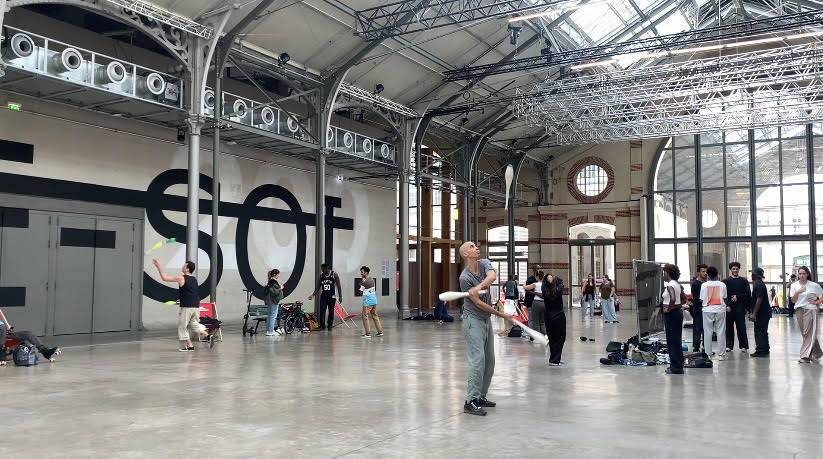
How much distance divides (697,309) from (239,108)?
37.2 feet

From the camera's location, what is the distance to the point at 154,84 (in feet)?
48.8

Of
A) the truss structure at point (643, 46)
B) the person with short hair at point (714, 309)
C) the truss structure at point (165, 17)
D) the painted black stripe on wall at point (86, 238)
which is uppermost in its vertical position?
the truss structure at point (643, 46)

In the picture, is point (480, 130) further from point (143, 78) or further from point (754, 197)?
point (143, 78)

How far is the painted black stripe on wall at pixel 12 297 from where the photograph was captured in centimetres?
1418

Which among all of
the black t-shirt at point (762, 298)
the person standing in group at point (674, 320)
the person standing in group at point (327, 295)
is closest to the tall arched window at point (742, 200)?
the black t-shirt at point (762, 298)

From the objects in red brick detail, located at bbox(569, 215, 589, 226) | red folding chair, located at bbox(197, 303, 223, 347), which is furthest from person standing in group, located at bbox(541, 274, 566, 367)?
red brick detail, located at bbox(569, 215, 589, 226)

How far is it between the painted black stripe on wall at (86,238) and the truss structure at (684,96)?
1308 cm

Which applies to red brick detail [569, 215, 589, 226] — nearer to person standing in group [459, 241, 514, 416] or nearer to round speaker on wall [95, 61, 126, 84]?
round speaker on wall [95, 61, 126, 84]

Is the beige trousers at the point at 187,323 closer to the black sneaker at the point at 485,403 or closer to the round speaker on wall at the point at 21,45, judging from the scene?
the round speaker on wall at the point at 21,45

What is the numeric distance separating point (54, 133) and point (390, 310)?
1374cm

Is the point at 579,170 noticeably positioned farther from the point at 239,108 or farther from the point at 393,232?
the point at 239,108

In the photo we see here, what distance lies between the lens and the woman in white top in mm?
10750

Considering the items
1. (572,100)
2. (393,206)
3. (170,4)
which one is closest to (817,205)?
(572,100)

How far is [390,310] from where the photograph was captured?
85.5 feet
